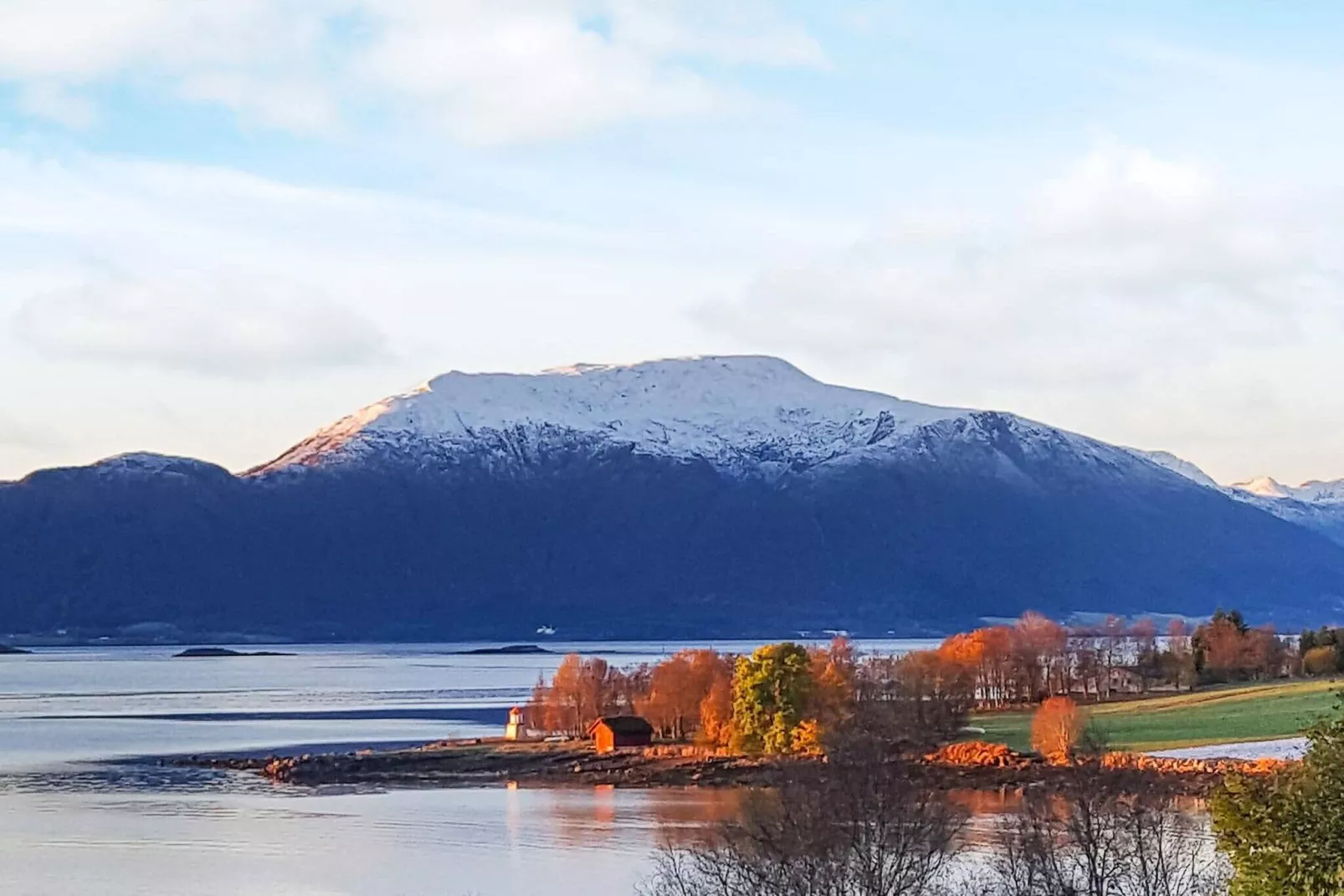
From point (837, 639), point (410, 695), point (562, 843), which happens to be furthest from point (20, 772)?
point (410, 695)

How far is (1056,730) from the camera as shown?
235 ft

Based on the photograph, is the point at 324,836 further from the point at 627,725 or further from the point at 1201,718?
the point at 1201,718

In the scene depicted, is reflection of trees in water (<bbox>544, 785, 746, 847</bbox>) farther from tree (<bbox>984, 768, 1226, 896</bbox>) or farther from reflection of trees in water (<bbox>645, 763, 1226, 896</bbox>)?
reflection of trees in water (<bbox>645, 763, 1226, 896</bbox>)

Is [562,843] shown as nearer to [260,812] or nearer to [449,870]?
[449,870]

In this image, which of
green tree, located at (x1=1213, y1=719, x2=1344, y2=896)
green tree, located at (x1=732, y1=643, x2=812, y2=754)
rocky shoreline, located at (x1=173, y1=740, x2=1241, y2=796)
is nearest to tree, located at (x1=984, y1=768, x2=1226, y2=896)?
green tree, located at (x1=1213, y1=719, x2=1344, y2=896)

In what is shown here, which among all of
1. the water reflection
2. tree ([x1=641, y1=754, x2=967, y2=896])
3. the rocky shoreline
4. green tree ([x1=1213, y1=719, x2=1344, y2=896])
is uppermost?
green tree ([x1=1213, y1=719, x2=1344, y2=896])

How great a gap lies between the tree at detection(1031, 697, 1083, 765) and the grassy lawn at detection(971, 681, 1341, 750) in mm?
934

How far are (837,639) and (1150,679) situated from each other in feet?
66.2

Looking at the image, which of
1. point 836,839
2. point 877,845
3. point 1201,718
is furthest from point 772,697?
point 836,839

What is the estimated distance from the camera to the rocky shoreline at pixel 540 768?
220 ft

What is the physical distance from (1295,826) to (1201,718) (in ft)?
211

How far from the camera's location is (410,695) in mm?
153500

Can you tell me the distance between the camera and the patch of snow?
205 feet

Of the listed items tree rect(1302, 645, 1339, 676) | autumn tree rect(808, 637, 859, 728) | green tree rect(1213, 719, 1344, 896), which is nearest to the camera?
green tree rect(1213, 719, 1344, 896)
